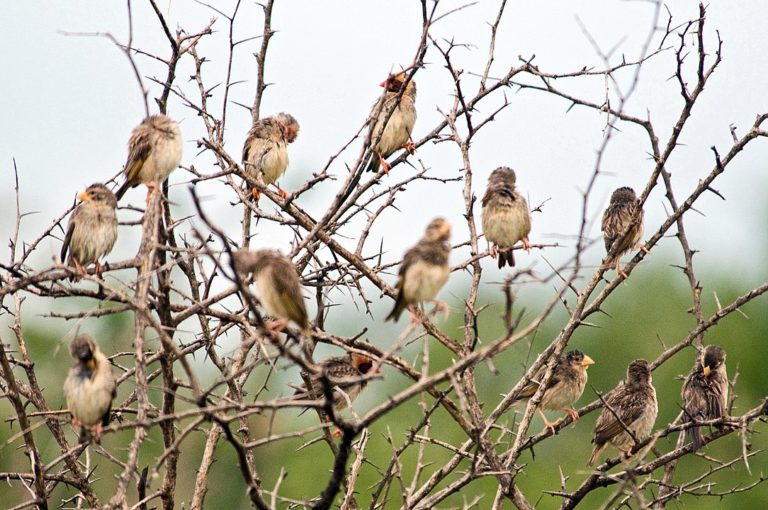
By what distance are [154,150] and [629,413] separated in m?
4.22

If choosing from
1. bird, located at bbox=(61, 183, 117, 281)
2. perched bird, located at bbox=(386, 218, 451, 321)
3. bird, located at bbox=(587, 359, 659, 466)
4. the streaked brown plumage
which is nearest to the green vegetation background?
bird, located at bbox=(587, 359, 659, 466)

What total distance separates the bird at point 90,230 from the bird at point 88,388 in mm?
872

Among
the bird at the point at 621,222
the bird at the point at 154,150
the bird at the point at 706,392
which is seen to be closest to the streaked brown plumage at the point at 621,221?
the bird at the point at 621,222

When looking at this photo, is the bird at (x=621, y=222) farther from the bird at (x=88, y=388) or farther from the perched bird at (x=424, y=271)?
the bird at (x=88, y=388)

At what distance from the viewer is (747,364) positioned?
123 feet

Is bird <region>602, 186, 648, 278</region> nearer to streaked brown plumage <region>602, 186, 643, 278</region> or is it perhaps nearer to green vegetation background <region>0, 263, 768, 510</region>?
streaked brown plumage <region>602, 186, 643, 278</region>

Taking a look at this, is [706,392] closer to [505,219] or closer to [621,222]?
[621,222]

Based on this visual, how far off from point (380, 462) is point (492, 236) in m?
19.7

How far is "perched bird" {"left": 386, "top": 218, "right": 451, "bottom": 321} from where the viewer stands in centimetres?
508

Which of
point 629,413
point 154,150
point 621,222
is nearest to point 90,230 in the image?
point 154,150

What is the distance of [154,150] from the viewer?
6.45 metres

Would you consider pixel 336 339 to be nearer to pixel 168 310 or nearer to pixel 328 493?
pixel 168 310

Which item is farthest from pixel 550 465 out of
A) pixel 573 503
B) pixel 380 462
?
pixel 573 503

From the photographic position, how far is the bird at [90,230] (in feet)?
21.1
